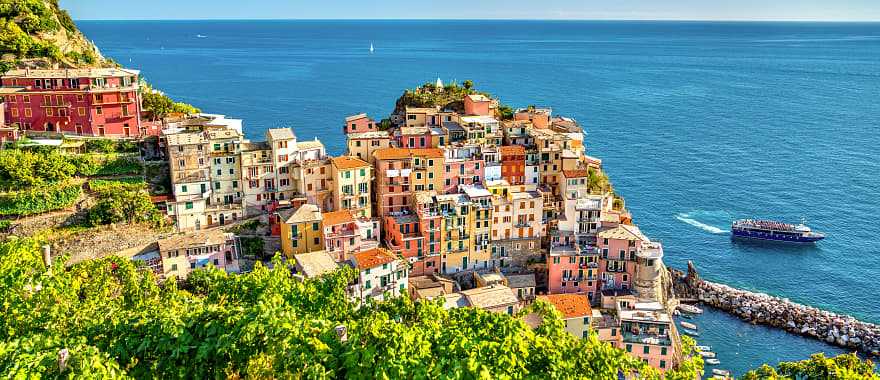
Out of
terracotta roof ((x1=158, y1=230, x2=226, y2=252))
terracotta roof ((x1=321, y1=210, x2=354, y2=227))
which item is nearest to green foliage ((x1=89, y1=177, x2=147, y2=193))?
terracotta roof ((x1=158, y1=230, x2=226, y2=252))

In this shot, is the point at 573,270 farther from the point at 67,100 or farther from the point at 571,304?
the point at 67,100

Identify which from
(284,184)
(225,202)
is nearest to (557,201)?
(284,184)

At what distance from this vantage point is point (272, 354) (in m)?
24.4

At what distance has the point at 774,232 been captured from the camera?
76062 mm

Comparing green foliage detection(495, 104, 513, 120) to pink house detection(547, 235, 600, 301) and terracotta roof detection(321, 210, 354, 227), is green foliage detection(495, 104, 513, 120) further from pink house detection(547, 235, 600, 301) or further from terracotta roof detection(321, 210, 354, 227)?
terracotta roof detection(321, 210, 354, 227)

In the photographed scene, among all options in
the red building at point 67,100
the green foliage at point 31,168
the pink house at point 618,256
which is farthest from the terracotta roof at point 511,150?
the green foliage at point 31,168

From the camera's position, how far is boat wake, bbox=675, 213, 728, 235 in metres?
78.9

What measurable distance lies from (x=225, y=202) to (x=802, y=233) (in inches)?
2220

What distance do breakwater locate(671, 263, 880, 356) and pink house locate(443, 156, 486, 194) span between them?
821 inches

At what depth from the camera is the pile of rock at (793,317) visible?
191 feet

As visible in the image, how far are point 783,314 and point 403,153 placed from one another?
3371cm

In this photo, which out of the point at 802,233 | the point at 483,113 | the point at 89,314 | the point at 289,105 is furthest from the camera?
the point at 289,105

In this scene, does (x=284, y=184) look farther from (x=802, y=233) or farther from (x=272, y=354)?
(x=802, y=233)

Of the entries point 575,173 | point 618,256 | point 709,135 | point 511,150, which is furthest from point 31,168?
point 709,135
